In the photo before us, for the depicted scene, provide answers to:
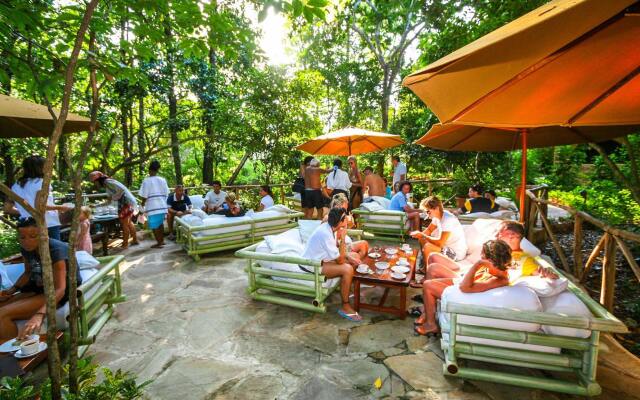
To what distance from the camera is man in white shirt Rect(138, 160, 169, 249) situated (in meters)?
5.92

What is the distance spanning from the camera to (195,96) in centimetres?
975

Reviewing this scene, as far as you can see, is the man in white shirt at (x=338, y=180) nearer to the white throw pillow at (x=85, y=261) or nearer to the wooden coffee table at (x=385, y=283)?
the wooden coffee table at (x=385, y=283)

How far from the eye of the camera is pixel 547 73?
1831 millimetres

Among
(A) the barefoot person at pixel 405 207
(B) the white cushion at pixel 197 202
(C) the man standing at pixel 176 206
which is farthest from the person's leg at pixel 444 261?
(B) the white cushion at pixel 197 202

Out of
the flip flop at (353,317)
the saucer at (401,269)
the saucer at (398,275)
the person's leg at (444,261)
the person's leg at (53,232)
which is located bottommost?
the flip flop at (353,317)

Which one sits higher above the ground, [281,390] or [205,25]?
[205,25]

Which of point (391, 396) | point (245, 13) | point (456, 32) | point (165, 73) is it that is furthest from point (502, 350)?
point (245, 13)

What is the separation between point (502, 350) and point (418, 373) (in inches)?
27.7

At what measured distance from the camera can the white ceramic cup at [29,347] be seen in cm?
213

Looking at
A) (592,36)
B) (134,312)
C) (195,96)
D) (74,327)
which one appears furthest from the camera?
(195,96)

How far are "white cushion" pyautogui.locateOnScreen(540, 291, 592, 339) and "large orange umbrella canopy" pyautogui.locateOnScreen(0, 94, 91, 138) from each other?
16.2 feet

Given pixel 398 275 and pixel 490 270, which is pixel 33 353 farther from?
pixel 490 270

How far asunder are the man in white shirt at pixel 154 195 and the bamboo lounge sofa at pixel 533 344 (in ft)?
18.2

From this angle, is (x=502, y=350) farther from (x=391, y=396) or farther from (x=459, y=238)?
(x=459, y=238)
